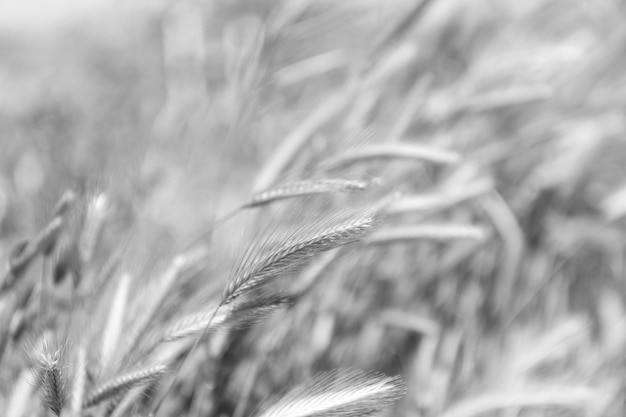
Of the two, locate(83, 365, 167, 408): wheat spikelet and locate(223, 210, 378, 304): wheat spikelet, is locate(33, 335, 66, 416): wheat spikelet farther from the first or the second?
locate(223, 210, 378, 304): wheat spikelet

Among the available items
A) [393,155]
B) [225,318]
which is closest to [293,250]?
[225,318]

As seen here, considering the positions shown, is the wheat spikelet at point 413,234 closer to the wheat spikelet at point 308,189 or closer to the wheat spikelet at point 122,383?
the wheat spikelet at point 308,189

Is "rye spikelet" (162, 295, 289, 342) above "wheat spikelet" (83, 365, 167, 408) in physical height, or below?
above

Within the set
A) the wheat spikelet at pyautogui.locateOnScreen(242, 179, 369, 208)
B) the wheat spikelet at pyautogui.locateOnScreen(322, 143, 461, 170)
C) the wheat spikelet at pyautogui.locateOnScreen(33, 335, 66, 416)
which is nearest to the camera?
the wheat spikelet at pyautogui.locateOnScreen(33, 335, 66, 416)

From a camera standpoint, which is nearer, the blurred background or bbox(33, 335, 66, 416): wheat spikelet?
bbox(33, 335, 66, 416): wheat spikelet

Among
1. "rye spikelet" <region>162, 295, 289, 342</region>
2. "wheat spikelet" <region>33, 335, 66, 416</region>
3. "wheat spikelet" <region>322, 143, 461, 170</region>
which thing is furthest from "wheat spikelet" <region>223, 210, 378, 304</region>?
"wheat spikelet" <region>322, 143, 461, 170</region>

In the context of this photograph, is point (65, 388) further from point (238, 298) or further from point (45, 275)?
point (45, 275)

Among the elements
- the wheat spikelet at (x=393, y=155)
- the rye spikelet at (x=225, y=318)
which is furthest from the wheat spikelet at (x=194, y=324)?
the wheat spikelet at (x=393, y=155)
